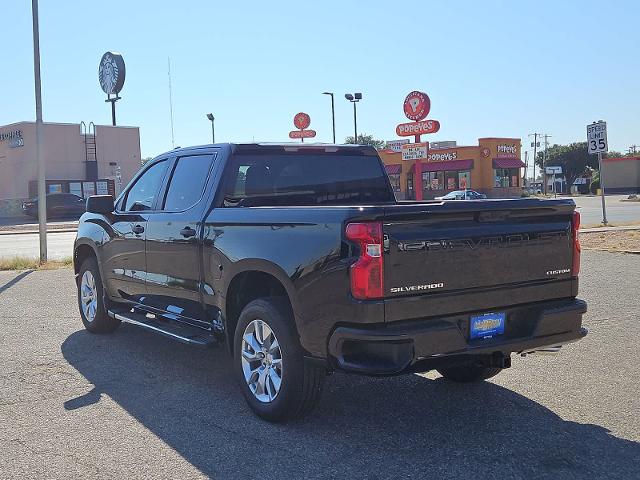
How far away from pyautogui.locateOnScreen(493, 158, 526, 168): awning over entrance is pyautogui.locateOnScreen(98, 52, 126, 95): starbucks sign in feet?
102

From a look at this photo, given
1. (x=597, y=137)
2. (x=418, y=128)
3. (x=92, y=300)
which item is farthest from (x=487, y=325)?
(x=418, y=128)

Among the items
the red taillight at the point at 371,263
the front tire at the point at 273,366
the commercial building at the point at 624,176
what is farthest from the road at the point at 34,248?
the commercial building at the point at 624,176

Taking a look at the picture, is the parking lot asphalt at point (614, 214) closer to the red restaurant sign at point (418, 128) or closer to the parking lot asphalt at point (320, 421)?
the red restaurant sign at point (418, 128)

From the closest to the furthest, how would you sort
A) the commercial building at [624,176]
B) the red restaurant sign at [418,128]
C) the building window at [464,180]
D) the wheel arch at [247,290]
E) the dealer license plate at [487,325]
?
the dealer license plate at [487,325]
the wheel arch at [247,290]
the red restaurant sign at [418,128]
the building window at [464,180]
the commercial building at [624,176]

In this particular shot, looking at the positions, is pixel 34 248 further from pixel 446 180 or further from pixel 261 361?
pixel 446 180

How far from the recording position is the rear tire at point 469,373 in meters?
5.53

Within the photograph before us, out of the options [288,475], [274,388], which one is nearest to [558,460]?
[288,475]

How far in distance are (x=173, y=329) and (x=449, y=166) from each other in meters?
55.6

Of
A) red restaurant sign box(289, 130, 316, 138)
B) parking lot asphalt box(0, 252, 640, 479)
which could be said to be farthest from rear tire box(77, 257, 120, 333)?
red restaurant sign box(289, 130, 316, 138)

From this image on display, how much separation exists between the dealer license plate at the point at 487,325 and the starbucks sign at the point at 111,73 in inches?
1784

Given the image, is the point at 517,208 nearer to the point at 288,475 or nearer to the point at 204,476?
the point at 288,475

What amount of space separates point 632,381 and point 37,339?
6.04 metres

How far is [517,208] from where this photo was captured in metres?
4.56

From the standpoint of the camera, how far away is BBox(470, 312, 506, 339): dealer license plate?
434cm
